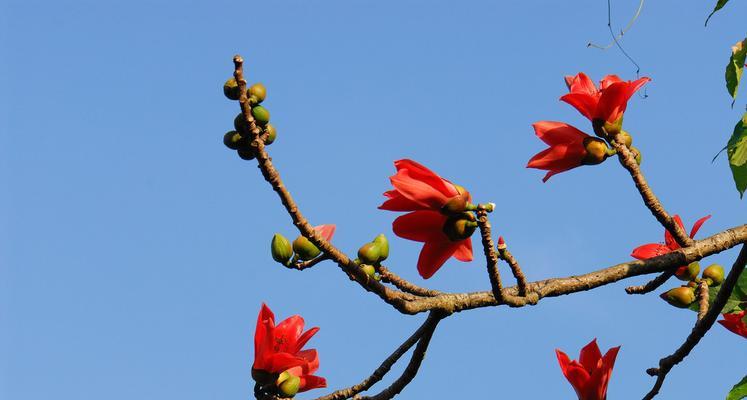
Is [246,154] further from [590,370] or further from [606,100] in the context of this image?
[590,370]

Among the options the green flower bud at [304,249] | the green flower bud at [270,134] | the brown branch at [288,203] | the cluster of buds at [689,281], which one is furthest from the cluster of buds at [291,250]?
the cluster of buds at [689,281]

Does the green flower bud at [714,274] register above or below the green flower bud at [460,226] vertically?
above

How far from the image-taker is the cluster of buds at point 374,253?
309 centimetres

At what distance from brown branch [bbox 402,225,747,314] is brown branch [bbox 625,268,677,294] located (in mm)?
389

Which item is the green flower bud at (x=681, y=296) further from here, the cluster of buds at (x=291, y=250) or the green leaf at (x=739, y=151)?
the cluster of buds at (x=291, y=250)

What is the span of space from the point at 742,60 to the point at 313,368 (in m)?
1.73

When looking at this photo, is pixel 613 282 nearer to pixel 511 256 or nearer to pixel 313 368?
pixel 511 256

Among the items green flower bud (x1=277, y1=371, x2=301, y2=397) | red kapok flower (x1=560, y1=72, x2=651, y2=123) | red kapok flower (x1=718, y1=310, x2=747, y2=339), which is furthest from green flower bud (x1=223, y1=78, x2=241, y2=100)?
red kapok flower (x1=718, y1=310, x2=747, y2=339)

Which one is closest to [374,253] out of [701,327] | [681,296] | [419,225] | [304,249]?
[304,249]

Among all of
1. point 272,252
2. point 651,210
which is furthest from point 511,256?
point 272,252

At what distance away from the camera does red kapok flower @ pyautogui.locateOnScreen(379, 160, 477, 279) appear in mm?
2490

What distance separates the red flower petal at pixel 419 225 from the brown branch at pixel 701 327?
931 mm

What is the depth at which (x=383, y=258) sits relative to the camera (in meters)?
3.15

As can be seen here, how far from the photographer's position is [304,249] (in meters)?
3.14
